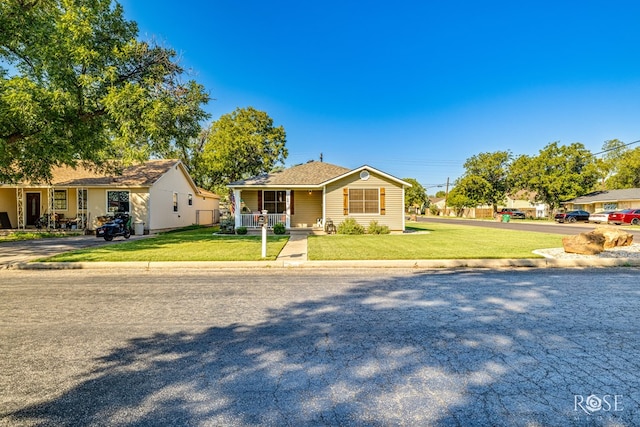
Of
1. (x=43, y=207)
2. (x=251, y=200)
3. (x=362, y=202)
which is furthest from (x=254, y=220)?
(x=43, y=207)

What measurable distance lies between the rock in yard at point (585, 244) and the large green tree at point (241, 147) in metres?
28.3

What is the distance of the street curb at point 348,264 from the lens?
886 centimetres

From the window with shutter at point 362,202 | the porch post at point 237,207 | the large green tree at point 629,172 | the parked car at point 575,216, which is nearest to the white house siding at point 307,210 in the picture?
the window with shutter at point 362,202

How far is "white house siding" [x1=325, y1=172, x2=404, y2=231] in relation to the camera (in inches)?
777

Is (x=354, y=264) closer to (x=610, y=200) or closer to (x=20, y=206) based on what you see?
(x=20, y=206)

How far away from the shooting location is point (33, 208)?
72.4ft

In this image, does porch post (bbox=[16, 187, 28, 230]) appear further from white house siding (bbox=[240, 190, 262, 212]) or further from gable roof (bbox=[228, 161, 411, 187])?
white house siding (bbox=[240, 190, 262, 212])

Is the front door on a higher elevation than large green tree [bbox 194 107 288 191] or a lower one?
lower

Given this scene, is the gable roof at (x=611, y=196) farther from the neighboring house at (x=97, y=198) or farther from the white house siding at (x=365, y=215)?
the neighboring house at (x=97, y=198)

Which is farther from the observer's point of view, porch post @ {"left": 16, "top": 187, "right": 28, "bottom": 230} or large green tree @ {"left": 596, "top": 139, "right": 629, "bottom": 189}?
large green tree @ {"left": 596, "top": 139, "right": 629, "bottom": 189}

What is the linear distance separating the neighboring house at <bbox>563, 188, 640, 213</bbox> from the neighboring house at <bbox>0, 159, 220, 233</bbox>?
47.6 metres

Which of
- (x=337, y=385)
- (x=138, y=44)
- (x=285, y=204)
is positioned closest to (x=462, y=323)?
(x=337, y=385)

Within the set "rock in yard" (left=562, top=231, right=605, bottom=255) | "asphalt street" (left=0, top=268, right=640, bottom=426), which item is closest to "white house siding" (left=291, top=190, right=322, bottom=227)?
"rock in yard" (left=562, top=231, right=605, bottom=255)

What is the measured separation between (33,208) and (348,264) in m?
23.5
